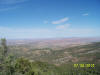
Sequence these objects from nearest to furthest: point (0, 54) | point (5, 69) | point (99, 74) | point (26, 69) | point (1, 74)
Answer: point (1, 74) → point (5, 69) → point (0, 54) → point (26, 69) → point (99, 74)

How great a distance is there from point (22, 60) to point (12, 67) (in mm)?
9875

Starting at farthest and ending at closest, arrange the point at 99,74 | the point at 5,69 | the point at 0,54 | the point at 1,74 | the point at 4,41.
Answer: the point at 99,74
the point at 4,41
the point at 0,54
the point at 5,69
the point at 1,74

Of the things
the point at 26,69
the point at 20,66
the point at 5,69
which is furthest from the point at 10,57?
the point at 26,69

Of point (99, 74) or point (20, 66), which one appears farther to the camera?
point (99, 74)

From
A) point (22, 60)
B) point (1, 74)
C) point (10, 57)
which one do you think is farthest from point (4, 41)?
point (1, 74)

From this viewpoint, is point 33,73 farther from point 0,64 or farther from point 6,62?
point 0,64

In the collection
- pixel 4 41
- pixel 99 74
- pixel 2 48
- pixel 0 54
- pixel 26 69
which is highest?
pixel 4 41

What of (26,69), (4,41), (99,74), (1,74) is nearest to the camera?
(1,74)

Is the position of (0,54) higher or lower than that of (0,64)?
higher

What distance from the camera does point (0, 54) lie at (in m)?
28.8

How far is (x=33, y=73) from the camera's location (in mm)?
30250

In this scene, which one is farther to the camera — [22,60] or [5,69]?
[22,60]

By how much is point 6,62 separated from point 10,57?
1951 mm

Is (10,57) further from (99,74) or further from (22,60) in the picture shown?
(99,74)
